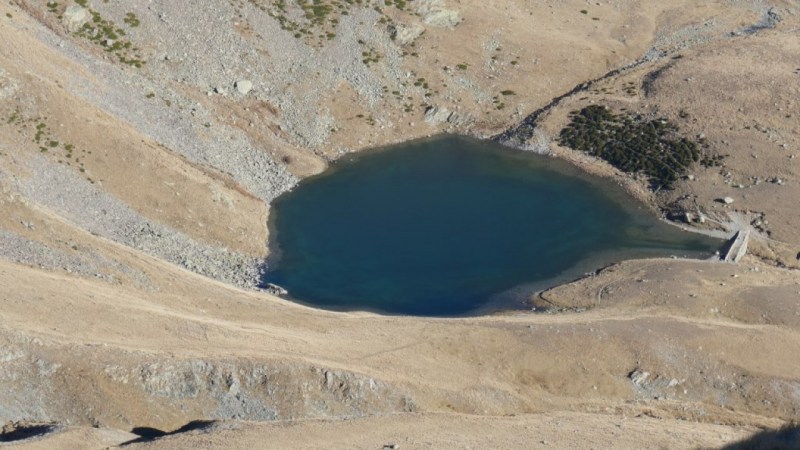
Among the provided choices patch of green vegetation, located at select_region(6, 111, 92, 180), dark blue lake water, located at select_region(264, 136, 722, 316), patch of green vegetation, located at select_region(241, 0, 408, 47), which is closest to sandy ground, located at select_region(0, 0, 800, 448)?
patch of green vegetation, located at select_region(6, 111, 92, 180)

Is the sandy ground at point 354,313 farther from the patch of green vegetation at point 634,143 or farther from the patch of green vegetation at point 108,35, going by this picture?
the patch of green vegetation at point 634,143

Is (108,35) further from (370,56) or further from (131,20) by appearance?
(370,56)

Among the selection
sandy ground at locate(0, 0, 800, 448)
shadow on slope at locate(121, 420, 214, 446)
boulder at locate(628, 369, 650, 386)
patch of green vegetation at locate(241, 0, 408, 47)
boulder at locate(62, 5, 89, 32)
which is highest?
patch of green vegetation at locate(241, 0, 408, 47)

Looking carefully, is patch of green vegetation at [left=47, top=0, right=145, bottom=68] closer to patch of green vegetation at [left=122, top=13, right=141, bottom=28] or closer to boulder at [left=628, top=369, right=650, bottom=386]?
patch of green vegetation at [left=122, top=13, right=141, bottom=28]

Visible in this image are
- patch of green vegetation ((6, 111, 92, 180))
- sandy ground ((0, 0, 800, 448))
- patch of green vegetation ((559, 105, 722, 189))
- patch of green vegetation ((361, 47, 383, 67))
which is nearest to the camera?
sandy ground ((0, 0, 800, 448))

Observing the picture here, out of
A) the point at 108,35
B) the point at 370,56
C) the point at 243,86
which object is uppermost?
the point at 108,35

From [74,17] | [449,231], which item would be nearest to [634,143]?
[449,231]

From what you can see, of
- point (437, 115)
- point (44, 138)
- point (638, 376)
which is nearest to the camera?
point (638, 376)
